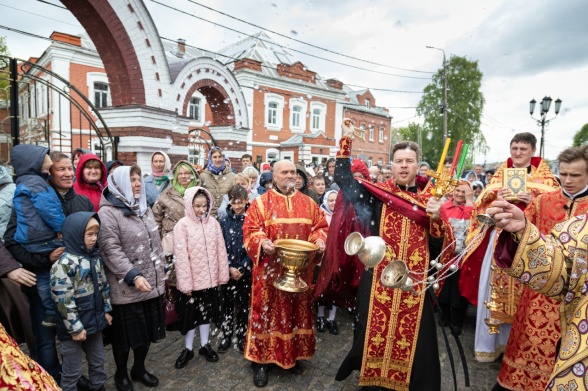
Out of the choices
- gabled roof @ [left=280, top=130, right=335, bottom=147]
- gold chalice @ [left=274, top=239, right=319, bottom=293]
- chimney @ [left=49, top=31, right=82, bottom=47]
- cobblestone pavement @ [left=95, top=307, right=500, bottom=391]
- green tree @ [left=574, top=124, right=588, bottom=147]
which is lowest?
cobblestone pavement @ [left=95, top=307, right=500, bottom=391]

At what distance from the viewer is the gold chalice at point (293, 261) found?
3.06 metres

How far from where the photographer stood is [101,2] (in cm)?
768

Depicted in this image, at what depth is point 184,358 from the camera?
3.84m

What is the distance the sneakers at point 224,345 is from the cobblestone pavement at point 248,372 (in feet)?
0.21

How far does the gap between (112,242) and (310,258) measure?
1.73 meters

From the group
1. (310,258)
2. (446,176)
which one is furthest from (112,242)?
(446,176)

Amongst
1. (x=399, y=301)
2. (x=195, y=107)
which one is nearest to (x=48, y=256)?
(x=399, y=301)

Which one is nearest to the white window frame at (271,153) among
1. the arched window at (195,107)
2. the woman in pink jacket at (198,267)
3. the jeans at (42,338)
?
the arched window at (195,107)

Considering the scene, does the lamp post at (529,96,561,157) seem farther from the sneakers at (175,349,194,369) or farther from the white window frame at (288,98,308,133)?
the white window frame at (288,98,308,133)

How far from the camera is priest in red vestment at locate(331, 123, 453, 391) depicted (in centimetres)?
308

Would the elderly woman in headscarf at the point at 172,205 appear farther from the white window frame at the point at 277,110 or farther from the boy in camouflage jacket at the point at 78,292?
the white window frame at the point at 277,110

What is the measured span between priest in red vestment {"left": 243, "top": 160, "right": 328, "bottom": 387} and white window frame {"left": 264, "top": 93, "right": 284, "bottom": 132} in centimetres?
2261

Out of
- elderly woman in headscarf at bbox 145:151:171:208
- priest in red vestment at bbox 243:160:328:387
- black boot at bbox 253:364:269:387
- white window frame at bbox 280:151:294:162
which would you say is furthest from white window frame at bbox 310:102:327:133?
black boot at bbox 253:364:269:387

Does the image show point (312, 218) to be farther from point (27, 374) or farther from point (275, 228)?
point (27, 374)
